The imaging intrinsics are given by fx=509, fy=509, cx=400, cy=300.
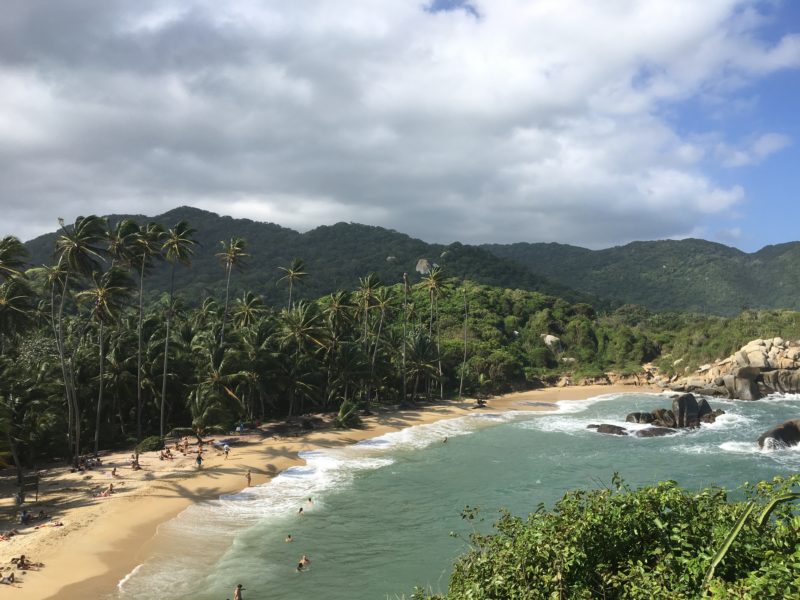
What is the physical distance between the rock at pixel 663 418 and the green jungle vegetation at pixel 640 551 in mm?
51794

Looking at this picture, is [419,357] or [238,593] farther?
[419,357]

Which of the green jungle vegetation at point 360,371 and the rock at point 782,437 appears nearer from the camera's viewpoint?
the green jungle vegetation at point 360,371

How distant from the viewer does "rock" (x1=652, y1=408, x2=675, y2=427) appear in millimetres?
56031

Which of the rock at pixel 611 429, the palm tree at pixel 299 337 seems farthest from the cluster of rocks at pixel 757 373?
the palm tree at pixel 299 337

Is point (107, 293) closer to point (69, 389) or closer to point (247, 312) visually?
point (69, 389)

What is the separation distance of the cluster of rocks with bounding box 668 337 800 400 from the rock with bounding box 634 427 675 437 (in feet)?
97.6

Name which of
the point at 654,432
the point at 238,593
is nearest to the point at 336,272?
the point at 654,432

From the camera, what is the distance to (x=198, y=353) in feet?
163

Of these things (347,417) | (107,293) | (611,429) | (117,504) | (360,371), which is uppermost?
(107,293)

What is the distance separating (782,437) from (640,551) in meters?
47.4

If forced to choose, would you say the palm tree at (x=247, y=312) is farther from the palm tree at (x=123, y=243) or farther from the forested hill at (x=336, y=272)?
the forested hill at (x=336, y=272)

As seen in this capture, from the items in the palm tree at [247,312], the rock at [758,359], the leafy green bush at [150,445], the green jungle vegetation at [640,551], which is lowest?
the leafy green bush at [150,445]

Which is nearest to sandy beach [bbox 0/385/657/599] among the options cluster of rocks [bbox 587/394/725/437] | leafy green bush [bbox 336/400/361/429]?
leafy green bush [bbox 336/400/361/429]

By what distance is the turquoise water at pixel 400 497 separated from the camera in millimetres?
22406
